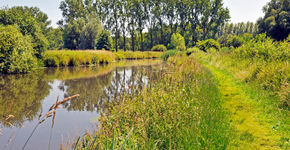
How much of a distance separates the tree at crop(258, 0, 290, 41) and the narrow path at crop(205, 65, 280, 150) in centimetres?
2581

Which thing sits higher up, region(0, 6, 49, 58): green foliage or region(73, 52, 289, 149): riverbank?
region(0, 6, 49, 58): green foliage

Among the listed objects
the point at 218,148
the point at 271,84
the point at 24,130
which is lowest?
the point at 24,130

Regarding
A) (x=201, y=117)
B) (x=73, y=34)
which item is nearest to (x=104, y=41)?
(x=73, y=34)

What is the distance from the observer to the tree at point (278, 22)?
25.9 m

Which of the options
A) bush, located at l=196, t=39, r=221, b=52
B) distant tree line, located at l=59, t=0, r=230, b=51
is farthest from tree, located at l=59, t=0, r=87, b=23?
bush, located at l=196, t=39, r=221, b=52

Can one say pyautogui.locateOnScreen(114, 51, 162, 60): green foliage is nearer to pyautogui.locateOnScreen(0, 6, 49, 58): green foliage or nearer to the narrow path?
pyautogui.locateOnScreen(0, 6, 49, 58): green foliage

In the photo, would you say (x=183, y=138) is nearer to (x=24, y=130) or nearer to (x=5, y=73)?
(x=24, y=130)

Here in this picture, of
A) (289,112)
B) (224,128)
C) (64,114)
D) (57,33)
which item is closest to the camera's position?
(224,128)

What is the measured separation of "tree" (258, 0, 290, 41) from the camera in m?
25.9

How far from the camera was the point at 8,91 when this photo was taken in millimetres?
8078

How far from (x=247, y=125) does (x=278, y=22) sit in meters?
29.2

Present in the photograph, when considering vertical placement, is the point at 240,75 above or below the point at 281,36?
below

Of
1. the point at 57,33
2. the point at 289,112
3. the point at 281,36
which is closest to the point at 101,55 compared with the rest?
the point at 289,112

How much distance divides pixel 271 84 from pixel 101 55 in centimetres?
2045
